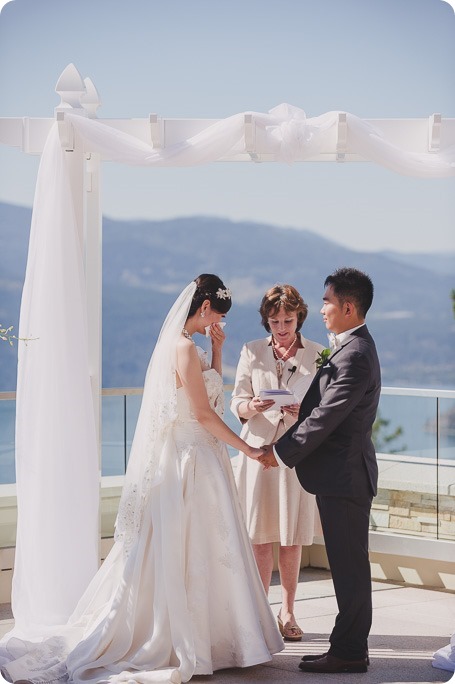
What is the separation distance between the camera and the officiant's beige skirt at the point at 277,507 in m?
4.90

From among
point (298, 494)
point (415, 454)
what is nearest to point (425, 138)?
point (298, 494)

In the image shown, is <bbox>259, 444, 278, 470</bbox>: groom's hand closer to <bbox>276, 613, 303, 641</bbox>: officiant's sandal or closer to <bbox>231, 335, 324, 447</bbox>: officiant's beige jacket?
<bbox>231, 335, 324, 447</bbox>: officiant's beige jacket

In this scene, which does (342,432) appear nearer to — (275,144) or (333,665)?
(333,665)

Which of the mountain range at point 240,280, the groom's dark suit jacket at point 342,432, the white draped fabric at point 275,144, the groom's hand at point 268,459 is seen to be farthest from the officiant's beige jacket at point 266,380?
the mountain range at point 240,280

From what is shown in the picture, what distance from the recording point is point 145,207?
71.3 ft

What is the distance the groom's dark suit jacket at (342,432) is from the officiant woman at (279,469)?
0.56 metres

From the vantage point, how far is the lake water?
6.13 meters

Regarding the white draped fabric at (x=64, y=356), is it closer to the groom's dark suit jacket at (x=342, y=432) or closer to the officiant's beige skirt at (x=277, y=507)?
the officiant's beige skirt at (x=277, y=507)

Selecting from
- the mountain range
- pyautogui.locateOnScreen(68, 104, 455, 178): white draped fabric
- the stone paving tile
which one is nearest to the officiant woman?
the stone paving tile

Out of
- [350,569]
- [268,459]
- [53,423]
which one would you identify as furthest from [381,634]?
[53,423]

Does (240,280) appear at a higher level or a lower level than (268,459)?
higher

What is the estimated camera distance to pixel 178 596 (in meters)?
4.09

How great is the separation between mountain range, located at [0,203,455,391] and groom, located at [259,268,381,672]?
54.7 feet

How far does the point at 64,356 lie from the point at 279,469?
122 centimetres
